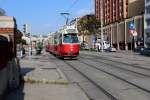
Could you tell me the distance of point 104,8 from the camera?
511ft

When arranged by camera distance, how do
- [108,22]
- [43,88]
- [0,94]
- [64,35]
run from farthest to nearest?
[108,22] < [64,35] < [43,88] < [0,94]

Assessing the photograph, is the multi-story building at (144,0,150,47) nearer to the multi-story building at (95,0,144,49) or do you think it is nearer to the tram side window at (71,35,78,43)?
the multi-story building at (95,0,144,49)

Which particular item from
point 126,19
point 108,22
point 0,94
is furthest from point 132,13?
point 0,94

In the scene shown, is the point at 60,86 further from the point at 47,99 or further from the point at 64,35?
the point at 64,35

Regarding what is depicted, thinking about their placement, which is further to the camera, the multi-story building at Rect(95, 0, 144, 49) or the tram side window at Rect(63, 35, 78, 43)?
the multi-story building at Rect(95, 0, 144, 49)

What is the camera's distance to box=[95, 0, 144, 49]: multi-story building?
116606mm

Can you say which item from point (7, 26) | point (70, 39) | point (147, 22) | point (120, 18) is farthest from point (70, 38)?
point (120, 18)

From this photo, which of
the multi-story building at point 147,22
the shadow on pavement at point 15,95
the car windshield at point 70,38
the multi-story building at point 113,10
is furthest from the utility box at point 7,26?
the multi-story building at point 113,10

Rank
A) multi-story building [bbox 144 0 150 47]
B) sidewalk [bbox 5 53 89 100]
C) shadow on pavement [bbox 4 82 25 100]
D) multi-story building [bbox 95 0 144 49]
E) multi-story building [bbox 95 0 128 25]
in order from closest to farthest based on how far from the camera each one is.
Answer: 1. shadow on pavement [bbox 4 82 25 100]
2. sidewalk [bbox 5 53 89 100]
3. multi-story building [bbox 144 0 150 47]
4. multi-story building [bbox 95 0 144 49]
5. multi-story building [bbox 95 0 128 25]

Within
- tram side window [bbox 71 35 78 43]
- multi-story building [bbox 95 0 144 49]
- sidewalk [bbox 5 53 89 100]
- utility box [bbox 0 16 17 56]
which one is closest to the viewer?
sidewalk [bbox 5 53 89 100]

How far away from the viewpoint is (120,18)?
424ft

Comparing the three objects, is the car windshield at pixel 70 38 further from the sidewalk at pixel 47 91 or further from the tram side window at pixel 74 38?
the sidewalk at pixel 47 91

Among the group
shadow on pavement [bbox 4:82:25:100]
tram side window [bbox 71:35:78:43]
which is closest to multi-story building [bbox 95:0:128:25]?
tram side window [bbox 71:35:78:43]

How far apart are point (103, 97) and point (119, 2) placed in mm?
115639
